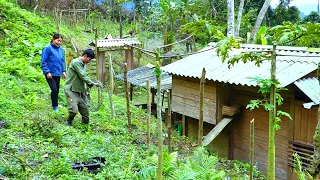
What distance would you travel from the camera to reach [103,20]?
29812 mm

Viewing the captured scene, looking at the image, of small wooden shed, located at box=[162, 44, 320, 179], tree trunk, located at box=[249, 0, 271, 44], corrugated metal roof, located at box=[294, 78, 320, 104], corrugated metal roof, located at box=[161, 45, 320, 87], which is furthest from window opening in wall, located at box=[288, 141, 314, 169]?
tree trunk, located at box=[249, 0, 271, 44]

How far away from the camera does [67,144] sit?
6.42 meters

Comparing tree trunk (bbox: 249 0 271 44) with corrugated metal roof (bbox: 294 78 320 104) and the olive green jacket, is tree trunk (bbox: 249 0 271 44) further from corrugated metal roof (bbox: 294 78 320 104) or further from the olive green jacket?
the olive green jacket

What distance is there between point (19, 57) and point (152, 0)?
60.3 feet

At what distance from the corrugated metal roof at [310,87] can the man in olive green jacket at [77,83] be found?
4799 mm

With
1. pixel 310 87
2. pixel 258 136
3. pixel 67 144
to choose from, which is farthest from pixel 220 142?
pixel 67 144

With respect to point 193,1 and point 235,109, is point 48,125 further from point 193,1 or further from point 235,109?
point 193,1

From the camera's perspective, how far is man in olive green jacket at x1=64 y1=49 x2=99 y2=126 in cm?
721

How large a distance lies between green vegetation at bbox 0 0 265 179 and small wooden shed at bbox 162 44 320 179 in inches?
38.5

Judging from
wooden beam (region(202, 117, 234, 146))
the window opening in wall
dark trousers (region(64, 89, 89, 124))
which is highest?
dark trousers (region(64, 89, 89, 124))

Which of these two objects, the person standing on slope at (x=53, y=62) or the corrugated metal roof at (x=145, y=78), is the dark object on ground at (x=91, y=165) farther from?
the corrugated metal roof at (x=145, y=78)

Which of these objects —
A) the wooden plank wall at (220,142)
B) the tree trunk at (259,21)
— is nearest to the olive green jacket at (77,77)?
the wooden plank wall at (220,142)

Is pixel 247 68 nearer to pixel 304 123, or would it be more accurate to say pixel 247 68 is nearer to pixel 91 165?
pixel 304 123

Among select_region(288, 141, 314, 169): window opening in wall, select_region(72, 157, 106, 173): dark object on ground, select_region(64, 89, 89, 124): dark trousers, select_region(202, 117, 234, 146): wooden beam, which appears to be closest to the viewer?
select_region(72, 157, 106, 173): dark object on ground
